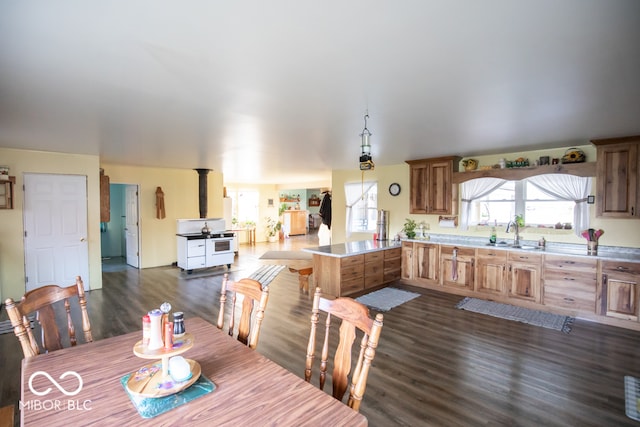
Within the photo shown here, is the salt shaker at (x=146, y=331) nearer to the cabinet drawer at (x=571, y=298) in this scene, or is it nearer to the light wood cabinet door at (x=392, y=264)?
the light wood cabinet door at (x=392, y=264)

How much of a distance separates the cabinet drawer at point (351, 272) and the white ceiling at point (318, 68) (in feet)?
7.24

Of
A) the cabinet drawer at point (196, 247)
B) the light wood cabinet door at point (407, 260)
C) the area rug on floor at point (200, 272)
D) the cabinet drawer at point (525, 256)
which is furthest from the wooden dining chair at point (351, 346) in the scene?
the cabinet drawer at point (196, 247)

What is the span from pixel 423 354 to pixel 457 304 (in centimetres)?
197

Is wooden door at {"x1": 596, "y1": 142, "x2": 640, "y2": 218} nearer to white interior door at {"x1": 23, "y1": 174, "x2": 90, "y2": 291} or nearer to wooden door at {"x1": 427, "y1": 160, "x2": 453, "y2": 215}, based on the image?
wooden door at {"x1": 427, "y1": 160, "x2": 453, "y2": 215}

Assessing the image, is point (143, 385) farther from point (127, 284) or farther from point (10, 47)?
point (127, 284)

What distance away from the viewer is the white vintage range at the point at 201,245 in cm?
717

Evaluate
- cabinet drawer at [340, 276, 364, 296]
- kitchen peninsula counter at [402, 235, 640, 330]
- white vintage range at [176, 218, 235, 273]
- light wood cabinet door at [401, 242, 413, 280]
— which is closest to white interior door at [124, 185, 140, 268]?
white vintage range at [176, 218, 235, 273]

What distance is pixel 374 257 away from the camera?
566 centimetres

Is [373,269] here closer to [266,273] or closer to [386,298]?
[386,298]

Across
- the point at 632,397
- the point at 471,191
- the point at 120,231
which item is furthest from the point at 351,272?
the point at 120,231

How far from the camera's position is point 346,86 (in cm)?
243

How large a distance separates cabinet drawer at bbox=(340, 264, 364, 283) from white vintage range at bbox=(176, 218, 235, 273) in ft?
12.0

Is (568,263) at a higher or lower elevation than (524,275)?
higher

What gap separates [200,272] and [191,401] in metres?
6.41
